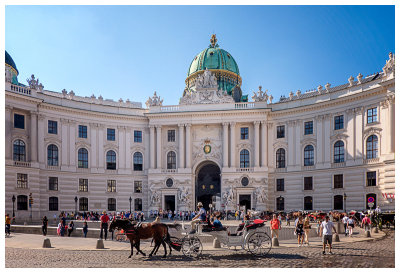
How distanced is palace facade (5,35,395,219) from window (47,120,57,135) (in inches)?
5.2

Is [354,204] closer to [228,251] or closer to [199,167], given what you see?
[199,167]

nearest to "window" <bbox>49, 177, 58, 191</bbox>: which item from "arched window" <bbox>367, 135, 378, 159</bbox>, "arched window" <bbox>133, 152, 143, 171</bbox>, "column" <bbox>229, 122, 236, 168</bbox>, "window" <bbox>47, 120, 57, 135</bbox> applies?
"window" <bbox>47, 120, 57, 135</bbox>

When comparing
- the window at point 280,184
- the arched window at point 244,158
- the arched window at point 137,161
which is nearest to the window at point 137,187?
the arched window at point 137,161

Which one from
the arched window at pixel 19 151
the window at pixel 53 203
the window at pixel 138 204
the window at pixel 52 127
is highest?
the window at pixel 52 127

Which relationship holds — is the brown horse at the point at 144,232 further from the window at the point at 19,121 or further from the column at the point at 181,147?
the column at the point at 181,147

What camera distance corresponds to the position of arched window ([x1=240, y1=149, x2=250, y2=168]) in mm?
54250

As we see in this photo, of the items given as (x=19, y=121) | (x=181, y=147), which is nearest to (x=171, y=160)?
(x=181, y=147)

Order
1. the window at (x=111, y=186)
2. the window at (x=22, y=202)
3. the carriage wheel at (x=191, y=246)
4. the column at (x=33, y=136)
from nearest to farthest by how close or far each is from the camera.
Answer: the carriage wheel at (x=191, y=246) < the window at (x=22, y=202) < the column at (x=33, y=136) < the window at (x=111, y=186)

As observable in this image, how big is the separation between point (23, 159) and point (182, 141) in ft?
68.8

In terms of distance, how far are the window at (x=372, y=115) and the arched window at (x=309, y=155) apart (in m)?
8.44

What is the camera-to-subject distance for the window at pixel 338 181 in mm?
47037

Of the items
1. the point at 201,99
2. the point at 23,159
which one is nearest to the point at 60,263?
the point at 23,159

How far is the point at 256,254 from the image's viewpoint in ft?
58.7

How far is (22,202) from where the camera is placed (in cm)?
4509
